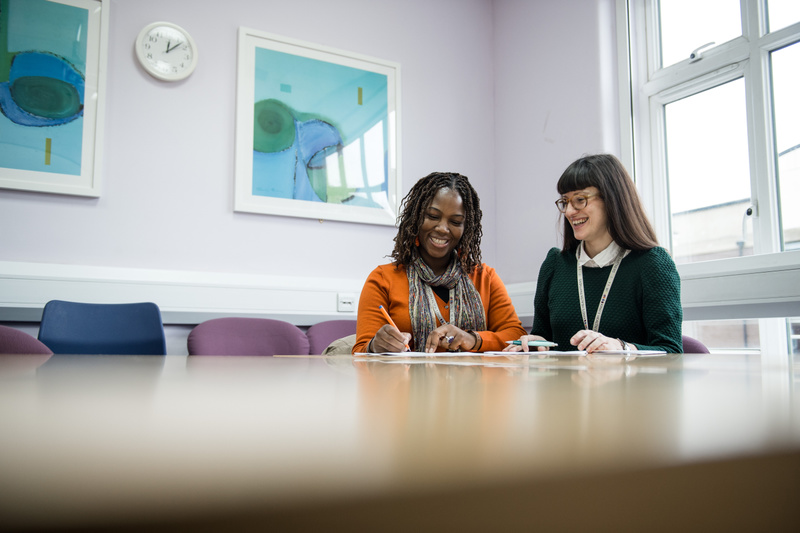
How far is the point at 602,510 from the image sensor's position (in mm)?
61

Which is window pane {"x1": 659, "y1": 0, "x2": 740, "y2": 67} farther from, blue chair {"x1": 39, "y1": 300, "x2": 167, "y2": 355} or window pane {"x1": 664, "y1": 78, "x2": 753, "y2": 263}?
blue chair {"x1": 39, "y1": 300, "x2": 167, "y2": 355}

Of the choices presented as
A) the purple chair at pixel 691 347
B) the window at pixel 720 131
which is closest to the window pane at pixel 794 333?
the window at pixel 720 131

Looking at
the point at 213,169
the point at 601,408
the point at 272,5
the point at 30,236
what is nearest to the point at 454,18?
the point at 272,5

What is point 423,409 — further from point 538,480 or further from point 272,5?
point 272,5

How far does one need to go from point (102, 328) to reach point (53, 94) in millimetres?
1189

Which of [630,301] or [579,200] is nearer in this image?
[630,301]

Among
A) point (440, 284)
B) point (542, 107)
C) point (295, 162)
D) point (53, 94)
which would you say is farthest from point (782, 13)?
point (53, 94)

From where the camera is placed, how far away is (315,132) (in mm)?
3018

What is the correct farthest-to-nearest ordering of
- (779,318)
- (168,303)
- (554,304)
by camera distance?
1. (168,303)
2. (779,318)
3. (554,304)

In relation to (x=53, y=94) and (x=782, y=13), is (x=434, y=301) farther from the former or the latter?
(x=53, y=94)

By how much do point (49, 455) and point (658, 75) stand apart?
3187 mm

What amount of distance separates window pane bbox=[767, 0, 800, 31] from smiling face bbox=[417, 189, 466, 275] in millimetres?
1620

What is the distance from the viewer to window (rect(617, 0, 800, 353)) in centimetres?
226

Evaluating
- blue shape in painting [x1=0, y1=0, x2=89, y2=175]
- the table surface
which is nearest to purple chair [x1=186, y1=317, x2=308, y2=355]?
blue shape in painting [x1=0, y1=0, x2=89, y2=175]
